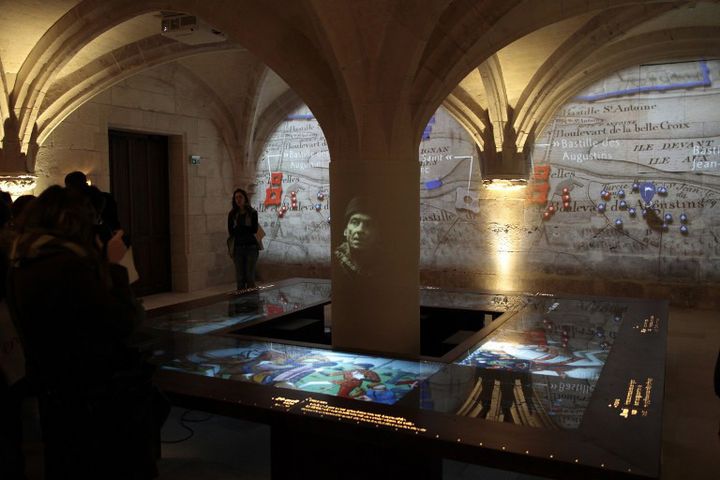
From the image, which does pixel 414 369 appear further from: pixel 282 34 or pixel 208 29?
pixel 208 29

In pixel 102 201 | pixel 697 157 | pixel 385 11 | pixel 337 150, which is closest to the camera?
pixel 102 201

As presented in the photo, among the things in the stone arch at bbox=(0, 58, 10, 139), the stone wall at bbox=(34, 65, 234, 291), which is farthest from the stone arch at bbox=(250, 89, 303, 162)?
the stone arch at bbox=(0, 58, 10, 139)

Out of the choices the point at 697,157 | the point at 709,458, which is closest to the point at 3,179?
the point at 709,458

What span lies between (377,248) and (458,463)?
4.67 feet

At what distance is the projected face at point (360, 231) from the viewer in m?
3.93

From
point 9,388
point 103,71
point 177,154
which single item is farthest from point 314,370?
point 177,154

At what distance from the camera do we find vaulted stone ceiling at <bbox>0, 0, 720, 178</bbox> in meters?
3.79

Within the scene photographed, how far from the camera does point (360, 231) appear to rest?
3945mm

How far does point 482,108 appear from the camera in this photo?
25.3 feet

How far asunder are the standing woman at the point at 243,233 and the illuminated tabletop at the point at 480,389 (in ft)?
6.85

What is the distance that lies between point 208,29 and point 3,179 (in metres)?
2.81

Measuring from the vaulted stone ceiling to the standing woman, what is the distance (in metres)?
1.74

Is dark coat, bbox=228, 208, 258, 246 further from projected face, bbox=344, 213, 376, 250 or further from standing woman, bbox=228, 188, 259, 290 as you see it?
projected face, bbox=344, 213, 376, 250

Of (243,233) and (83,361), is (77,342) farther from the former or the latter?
(243,233)
